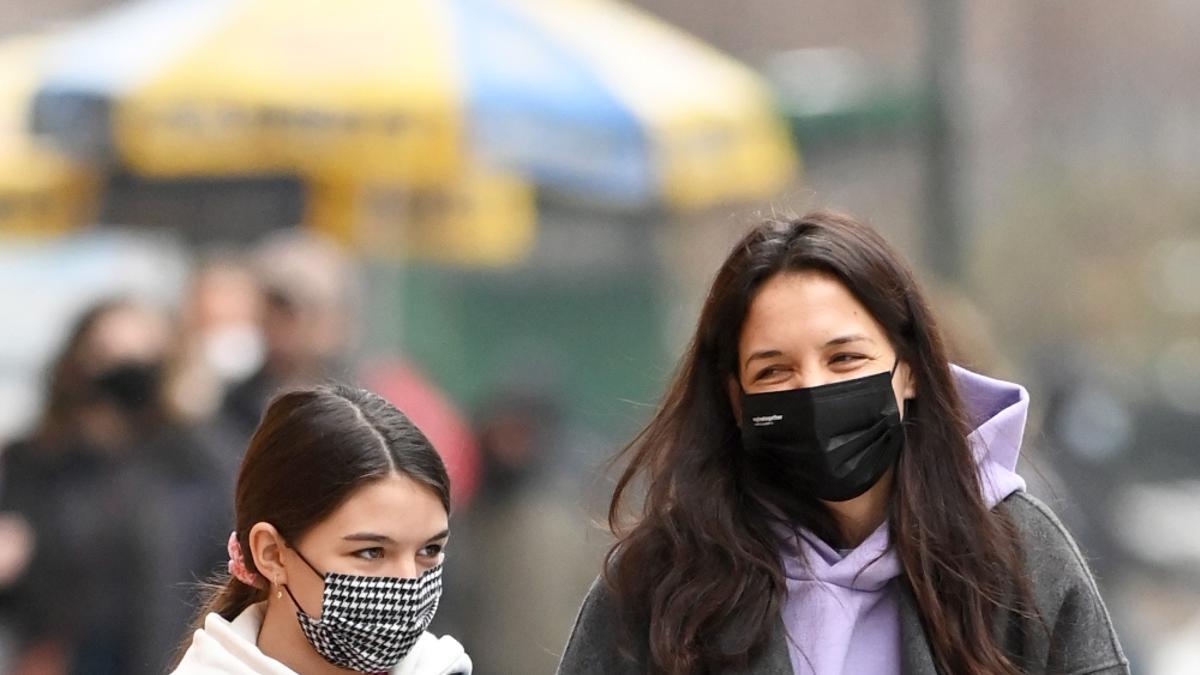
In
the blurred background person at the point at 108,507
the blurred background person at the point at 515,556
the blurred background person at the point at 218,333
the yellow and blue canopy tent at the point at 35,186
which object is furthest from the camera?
the yellow and blue canopy tent at the point at 35,186

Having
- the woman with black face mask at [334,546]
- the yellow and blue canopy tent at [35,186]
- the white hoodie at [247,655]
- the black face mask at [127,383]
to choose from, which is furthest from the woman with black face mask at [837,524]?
the yellow and blue canopy tent at [35,186]

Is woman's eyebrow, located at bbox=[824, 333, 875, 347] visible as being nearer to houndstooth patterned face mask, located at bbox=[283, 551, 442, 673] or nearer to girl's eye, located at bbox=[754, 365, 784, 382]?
girl's eye, located at bbox=[754, 365, 784, 382]

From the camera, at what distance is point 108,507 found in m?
6.91

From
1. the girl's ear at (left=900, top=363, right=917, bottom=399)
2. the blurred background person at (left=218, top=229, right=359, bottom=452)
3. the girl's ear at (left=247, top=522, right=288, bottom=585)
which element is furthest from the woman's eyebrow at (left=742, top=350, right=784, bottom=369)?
the blurred background person at (left=218, top=229, right=359, bottom=452)

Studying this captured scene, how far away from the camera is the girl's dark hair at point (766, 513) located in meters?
3.36

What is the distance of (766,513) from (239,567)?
825 mm

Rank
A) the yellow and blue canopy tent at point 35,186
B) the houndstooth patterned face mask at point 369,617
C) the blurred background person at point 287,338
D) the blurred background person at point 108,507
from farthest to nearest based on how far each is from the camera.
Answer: the yellow and blue canopy tent at point 35,186 → the blurred background person at point 287,338 → the blurred background person at point 108,507 → the houndstooth patterned face mask at point 369,617

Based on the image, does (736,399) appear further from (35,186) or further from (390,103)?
(35,186)

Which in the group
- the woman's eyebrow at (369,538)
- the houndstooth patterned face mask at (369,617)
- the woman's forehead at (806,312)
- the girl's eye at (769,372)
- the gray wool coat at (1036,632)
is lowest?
the gray wool coat at (1036,632)

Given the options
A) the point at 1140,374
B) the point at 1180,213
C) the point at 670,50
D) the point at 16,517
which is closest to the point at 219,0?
the point at 670,50

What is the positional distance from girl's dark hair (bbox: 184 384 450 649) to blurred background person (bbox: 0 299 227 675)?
3.28 m

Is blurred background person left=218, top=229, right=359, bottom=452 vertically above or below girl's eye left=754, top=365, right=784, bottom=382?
below

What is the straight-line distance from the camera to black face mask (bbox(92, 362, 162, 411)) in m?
7.15

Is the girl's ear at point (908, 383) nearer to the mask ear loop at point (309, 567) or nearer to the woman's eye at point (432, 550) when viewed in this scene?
the woman's eye at point (432, 550)
